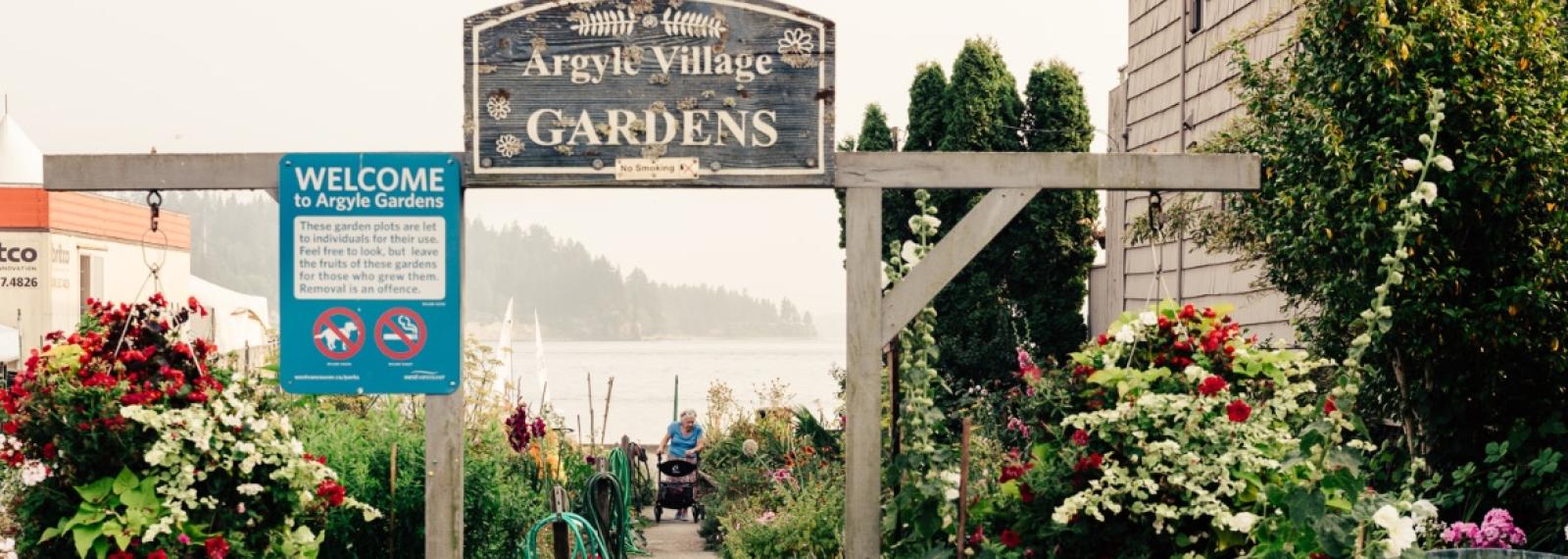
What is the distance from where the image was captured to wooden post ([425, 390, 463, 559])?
602 cm

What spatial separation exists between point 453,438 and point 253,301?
706 inches

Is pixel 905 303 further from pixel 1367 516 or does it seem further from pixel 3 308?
pixel 3 308

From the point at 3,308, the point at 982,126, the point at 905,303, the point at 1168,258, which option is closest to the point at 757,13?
the point at 905,303

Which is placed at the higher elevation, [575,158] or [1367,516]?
[575,158]

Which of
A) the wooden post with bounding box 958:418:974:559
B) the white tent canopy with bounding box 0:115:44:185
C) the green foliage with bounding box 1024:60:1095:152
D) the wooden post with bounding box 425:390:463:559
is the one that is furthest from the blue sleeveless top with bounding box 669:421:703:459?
the white tent canopy with bounding box 0:115:44:185

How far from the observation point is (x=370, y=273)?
5926 millimetres

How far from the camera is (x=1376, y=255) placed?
6879 mm

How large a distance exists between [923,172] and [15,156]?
75.3ft

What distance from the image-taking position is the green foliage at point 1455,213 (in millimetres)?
6672

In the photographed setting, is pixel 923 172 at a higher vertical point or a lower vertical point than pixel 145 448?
higher

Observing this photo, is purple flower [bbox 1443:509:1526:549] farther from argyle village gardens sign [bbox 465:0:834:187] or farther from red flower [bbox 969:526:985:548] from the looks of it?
argyle village gardens sign [bbox 465:0:834:187]

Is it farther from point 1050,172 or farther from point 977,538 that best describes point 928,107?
point 977,538

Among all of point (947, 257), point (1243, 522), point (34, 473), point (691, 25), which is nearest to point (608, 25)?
point (691, 25)

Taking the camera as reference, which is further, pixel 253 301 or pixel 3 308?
pixel 3 308
